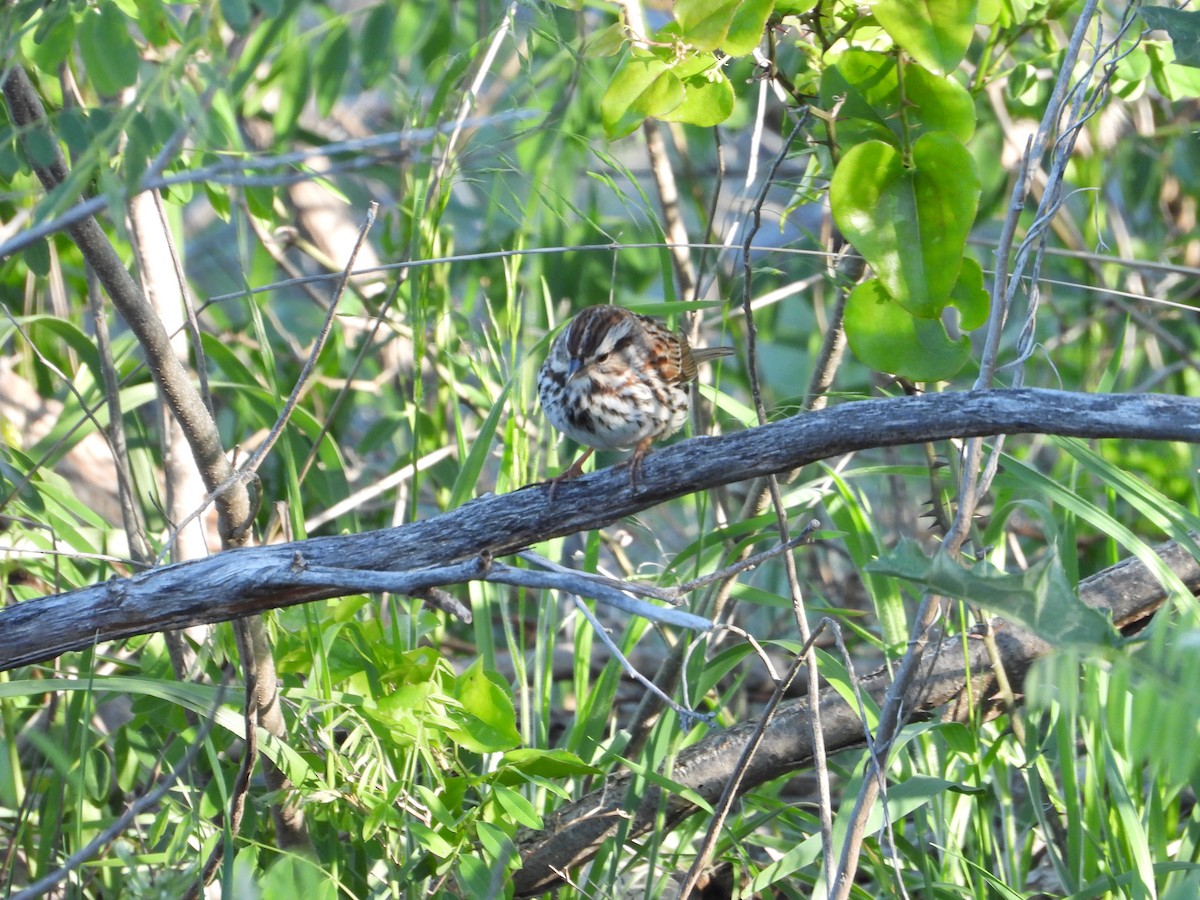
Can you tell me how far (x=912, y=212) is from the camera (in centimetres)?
213

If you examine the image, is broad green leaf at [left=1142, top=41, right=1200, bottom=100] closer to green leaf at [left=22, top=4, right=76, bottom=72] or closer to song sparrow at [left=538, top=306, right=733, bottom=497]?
song sparrow at [left=538, top=306, right=733, bottom=497]

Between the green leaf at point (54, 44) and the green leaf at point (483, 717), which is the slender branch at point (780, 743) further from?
the green leaf at point (54, 44)

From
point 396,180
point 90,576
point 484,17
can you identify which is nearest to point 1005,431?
point 90,576

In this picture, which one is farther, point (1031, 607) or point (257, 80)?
point (257, 80)

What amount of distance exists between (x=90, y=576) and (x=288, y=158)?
210 centimetres

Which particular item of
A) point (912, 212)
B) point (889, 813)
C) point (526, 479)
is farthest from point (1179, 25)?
point (526, 479)

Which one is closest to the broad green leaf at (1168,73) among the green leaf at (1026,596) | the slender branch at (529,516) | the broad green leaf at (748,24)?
the broad green leaf at (748,24)

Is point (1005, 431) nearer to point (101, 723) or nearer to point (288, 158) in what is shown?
point (288, 158)

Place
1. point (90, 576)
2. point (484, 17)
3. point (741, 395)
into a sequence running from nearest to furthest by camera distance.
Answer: point (90, 576)
point (484, 17)
point (741, 395)

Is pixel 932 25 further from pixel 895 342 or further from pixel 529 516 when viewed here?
pixel 529 516

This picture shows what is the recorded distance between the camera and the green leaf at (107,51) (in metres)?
1.98

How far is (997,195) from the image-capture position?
545cm

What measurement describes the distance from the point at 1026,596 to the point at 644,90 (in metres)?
1.26

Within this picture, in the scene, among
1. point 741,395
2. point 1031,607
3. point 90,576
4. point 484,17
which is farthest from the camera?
point 741,395
